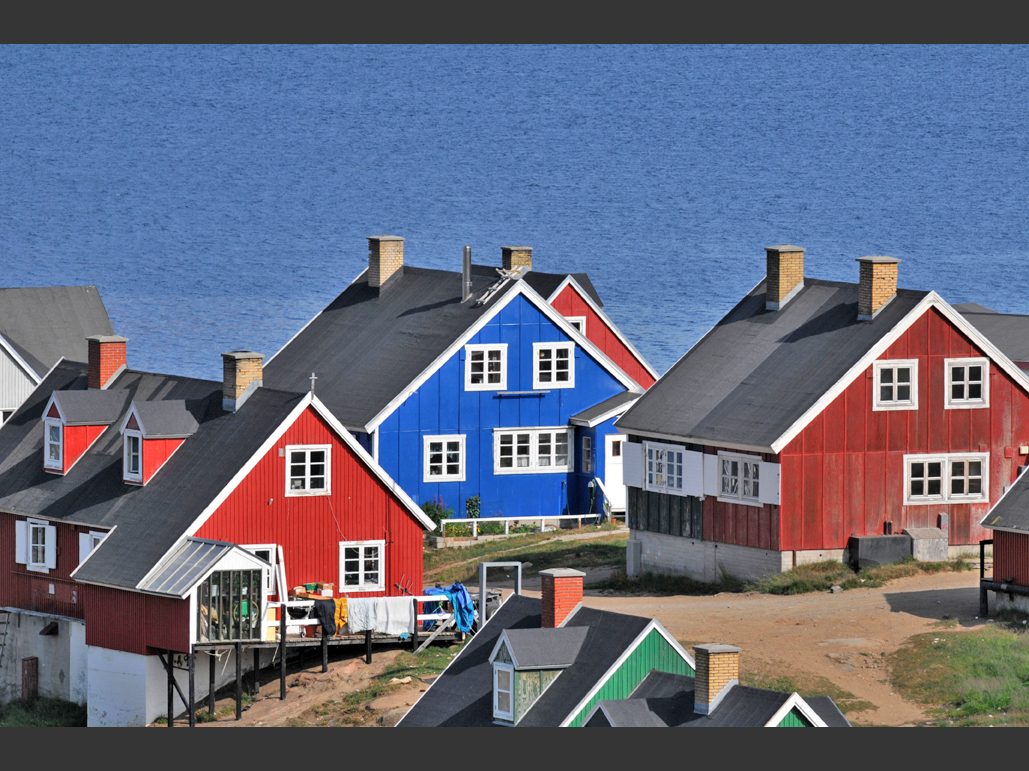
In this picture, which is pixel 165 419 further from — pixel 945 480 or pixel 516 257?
pixel 516 257

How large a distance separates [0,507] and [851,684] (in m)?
21.9

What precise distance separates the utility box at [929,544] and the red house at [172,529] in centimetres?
1181

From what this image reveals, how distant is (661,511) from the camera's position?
171 ft

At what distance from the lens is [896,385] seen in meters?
49.3

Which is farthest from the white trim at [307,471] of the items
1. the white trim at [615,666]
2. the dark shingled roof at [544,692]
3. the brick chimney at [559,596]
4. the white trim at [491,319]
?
the white trim at [491,319]

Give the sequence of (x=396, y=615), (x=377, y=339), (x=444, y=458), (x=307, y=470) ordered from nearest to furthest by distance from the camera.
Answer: (x=396, y=615)
(x=307, y=470)
(x=444, y=458)
(x=377, y=339)

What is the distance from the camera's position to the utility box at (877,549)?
48.6m

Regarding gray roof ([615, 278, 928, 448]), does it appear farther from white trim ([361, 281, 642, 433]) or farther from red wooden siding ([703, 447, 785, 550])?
white trim ([361, 281, 642, 433])

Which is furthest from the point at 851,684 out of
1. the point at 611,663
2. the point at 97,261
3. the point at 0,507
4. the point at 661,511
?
the point at 97,261

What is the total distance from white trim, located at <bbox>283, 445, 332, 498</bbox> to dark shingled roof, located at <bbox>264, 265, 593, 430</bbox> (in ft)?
45.0

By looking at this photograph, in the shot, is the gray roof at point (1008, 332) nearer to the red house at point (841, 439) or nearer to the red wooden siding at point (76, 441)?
the red house at point (841, 439)

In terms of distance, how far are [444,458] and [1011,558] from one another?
21947 mm

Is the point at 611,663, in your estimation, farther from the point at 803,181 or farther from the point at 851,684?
the point at 803,181

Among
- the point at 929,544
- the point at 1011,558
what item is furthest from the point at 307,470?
the point at 1011,558
